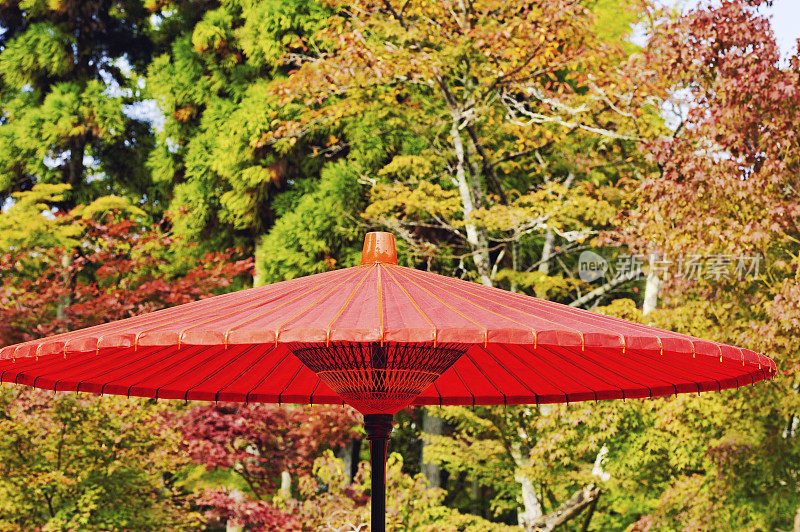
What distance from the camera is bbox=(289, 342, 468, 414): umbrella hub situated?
2381 millimetres

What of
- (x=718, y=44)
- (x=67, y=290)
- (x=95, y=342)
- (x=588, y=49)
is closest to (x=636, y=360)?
(x=95, y=342)

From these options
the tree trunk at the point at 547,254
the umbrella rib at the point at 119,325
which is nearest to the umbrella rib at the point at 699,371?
the umbrella rib at the point at 119,325

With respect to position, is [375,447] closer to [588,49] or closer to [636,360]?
[636,360]

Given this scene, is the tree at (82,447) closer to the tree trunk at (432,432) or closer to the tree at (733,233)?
the tree trunk at (432,432)

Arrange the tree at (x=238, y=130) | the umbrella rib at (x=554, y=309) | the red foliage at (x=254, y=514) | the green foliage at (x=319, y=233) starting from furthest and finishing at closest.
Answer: the tree at (x=238, y=130), the green foliage at (x=319, y=233), the red foliage at (x=254, y=514), the umbrella rib at (x=554, y=309)

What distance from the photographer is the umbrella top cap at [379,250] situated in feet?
8.21

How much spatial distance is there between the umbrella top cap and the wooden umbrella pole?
486 millimetres

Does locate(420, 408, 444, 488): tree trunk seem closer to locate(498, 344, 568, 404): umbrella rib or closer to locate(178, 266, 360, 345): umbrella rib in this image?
locate(498, 344, 568, 404): umbrella rib

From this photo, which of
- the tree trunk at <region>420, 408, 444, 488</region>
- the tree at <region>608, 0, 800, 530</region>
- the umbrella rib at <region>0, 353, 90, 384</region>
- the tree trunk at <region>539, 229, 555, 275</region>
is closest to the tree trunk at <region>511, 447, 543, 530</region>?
the tree at <region>608, 0, 800, 530</region>

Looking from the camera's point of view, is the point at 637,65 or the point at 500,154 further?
the point at 500,154

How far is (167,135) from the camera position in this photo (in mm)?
11984

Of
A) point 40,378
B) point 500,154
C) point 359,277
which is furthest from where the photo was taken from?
point 500,154

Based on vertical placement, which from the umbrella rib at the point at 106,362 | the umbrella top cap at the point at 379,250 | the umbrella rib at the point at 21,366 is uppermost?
the umbrella top cap at the point at 379,250

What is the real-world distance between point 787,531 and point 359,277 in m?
6.70
